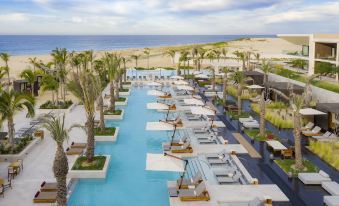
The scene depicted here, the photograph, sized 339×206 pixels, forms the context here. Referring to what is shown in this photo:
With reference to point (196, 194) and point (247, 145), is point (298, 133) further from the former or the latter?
point (196, 194)

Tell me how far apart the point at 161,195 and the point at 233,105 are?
17.9 m

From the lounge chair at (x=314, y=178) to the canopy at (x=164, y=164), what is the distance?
5.41m

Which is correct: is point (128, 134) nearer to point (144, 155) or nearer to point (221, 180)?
point (144, 155)

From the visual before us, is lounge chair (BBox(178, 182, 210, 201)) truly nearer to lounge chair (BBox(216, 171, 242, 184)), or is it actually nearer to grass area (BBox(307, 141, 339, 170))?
lounge chair (BBox(216, 171, 242, 184))

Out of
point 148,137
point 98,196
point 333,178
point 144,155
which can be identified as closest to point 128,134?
point 148,137

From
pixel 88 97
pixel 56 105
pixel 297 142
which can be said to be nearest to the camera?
pixel 297 142

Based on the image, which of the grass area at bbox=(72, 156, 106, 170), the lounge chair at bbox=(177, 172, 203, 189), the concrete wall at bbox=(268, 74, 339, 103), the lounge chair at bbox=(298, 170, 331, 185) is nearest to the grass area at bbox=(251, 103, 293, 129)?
the concrete wall at bbox=(268, 74, 339, 103)

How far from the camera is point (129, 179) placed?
1689 centimetres

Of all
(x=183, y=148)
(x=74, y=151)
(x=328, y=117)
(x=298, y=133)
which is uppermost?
(x=298, y=133)

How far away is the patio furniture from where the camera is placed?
14.7 m

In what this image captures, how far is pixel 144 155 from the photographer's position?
20.2 m

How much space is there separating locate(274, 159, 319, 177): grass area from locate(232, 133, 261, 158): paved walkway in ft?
4.52

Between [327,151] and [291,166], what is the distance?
10.2 ft

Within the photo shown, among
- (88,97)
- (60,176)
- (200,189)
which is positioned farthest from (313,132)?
(60,176)
